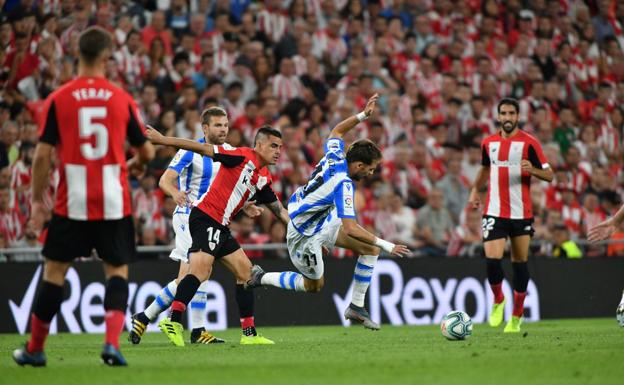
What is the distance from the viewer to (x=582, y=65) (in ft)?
72.5

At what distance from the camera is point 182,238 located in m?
11.9

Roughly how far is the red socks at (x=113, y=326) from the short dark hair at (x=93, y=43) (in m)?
1.80

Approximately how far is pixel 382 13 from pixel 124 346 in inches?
470

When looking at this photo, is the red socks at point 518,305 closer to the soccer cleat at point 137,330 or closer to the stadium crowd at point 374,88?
the stadium crowd at point 374,88

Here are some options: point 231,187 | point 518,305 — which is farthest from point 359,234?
point 518,305

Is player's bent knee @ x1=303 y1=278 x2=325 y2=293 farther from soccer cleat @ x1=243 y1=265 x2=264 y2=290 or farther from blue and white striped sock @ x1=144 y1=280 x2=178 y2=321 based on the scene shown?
blue and white striped sock @ x1=144 y1=280 x2=178 y2=321

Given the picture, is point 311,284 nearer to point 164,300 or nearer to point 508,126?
point 164,300

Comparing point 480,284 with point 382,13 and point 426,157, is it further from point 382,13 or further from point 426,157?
point 382,13

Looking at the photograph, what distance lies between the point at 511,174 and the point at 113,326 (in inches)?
280

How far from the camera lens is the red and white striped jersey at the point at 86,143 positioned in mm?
7543

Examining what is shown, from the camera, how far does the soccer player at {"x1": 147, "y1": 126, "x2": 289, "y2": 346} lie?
1057 centimetres

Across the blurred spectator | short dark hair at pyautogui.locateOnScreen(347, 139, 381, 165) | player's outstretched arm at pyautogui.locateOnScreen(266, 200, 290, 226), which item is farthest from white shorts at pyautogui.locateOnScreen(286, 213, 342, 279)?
the blurred spectator

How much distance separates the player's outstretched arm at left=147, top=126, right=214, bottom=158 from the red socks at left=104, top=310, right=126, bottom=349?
2.16 meters

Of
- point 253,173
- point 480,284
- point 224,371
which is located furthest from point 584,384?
point 480,284
